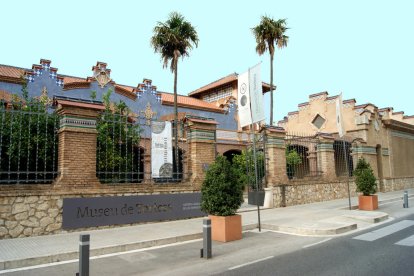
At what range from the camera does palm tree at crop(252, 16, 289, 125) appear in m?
25.3

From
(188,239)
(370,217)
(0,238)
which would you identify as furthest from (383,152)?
(0,238)

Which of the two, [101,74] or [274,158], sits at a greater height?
[101,74]

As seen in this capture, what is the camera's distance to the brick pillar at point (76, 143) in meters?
10.1

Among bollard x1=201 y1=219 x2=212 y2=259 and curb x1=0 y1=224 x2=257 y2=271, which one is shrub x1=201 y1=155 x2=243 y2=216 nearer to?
curb x1=0 y1=224 x2=257 y2=271

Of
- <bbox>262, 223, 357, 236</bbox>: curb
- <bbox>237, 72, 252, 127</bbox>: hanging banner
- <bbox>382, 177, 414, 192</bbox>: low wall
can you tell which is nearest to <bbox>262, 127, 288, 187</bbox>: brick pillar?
<bbox>262, 223, 357, 236</bbox>: curb

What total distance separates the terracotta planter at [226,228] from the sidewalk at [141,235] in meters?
0.75

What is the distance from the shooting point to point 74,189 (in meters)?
10.0

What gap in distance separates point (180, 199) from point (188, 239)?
10.6ft

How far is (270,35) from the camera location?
25391 millimetres

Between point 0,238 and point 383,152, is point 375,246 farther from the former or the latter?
point 383,152

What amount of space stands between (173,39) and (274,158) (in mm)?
10069

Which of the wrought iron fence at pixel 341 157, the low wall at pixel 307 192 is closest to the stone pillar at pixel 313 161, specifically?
the low wall at pixel 307 192

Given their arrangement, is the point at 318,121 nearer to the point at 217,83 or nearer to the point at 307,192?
the point at 217,83

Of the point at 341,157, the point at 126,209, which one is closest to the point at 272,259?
the point at 126,209
